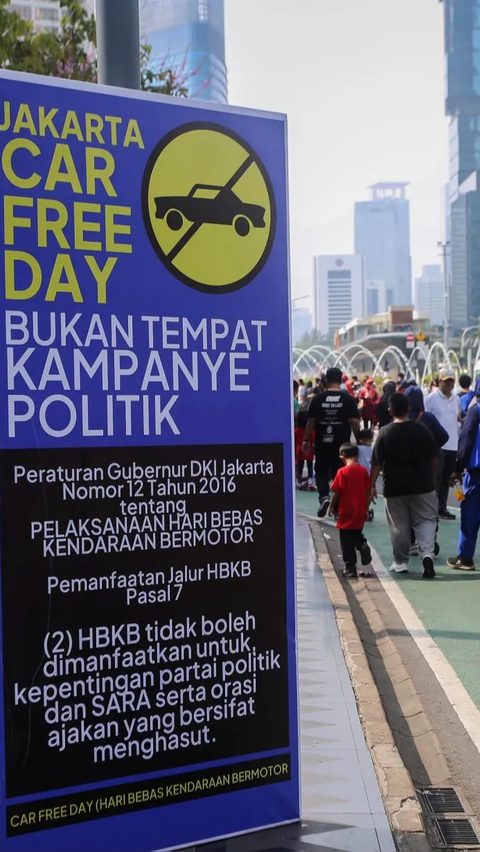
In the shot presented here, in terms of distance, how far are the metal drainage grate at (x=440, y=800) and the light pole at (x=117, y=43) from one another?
349cm

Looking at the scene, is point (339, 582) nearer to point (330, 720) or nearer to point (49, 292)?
point (330, 720)

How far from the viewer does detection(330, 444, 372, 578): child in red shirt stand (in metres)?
9.73

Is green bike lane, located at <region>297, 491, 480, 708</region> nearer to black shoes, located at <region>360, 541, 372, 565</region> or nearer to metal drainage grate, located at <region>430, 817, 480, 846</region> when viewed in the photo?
black shoes, located at <region>360, 541, 372, 565</region>

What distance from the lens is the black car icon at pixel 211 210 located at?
12.2ft

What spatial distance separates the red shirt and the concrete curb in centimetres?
120

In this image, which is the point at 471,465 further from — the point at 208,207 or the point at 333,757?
the point at 208,207

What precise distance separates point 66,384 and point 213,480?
26.6 inches

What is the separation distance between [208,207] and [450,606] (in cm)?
580

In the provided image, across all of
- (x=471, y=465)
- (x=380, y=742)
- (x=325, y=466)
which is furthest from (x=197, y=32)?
(x=380, y=742)

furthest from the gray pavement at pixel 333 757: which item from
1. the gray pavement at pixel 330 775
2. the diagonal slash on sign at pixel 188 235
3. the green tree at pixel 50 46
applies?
the green tree at pixel 50 46

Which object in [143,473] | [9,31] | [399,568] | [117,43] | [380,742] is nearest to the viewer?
[143,473]

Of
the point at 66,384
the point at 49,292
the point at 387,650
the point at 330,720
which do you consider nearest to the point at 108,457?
the point at 66,384

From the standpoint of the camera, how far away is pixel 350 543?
1008cm

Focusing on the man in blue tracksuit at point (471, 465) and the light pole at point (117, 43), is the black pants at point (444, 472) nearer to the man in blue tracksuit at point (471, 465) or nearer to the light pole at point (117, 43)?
the man in blue tracksuit at point (471, 465)
